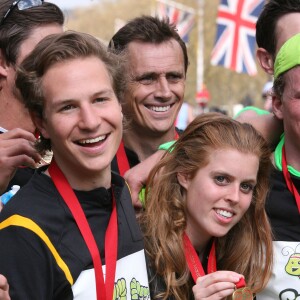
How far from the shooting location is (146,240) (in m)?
3.63

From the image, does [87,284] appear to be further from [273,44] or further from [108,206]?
[273,44]

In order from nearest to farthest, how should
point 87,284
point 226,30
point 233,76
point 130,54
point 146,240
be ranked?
point 87,284 → point 146,240 → point 130,54 → point 226,30 → point 233,76

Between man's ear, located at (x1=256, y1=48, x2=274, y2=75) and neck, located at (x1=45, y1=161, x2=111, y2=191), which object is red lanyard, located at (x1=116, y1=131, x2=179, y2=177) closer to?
neck, located at (x1=45, y1=161, x2=111, y2=191)

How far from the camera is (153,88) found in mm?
4531

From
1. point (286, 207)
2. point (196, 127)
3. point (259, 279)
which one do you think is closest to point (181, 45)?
point (196, 127)

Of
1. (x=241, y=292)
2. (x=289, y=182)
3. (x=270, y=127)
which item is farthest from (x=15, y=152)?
A: (x=270, y=127)

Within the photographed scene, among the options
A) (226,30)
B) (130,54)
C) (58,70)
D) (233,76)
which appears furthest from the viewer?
(233,76)

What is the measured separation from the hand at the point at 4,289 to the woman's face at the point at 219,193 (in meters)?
1.31

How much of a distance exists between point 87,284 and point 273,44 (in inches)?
99.6

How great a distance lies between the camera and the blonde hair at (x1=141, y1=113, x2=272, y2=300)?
3.63 metres

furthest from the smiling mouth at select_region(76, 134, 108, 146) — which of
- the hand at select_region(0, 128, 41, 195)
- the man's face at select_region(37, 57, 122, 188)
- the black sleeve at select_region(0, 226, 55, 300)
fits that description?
the black sleeve at select_region(0, 226, 55, 300)

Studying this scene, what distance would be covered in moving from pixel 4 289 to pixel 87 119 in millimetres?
826

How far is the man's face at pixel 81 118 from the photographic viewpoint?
312cm

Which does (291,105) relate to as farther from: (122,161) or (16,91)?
(16,91)
